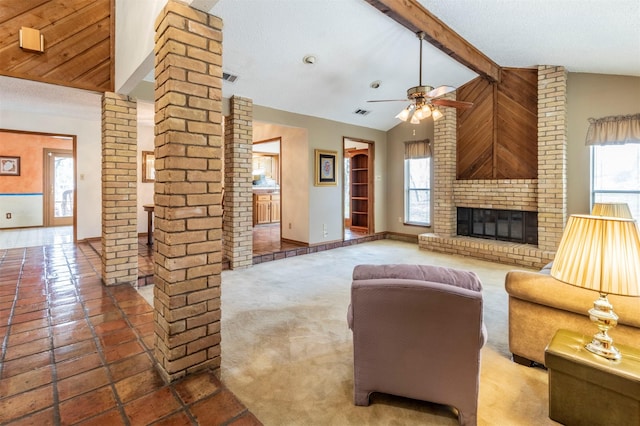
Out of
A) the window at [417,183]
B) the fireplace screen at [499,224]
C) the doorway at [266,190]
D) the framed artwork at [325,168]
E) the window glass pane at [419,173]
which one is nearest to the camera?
the fireplace screen at [499,224]

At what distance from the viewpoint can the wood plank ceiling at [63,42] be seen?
327 cm

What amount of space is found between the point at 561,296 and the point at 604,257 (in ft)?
3.13

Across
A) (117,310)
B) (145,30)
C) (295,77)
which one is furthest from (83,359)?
(295,77)

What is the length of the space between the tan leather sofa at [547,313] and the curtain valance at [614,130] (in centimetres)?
372

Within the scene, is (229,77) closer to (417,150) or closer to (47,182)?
(417,150)

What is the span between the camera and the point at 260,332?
2.82 metres

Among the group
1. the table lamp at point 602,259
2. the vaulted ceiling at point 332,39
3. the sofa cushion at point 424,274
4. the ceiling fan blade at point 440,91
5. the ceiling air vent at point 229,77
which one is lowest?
the sofa cushion at point 424,274

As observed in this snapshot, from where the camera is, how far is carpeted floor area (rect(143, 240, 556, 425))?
6.00ft

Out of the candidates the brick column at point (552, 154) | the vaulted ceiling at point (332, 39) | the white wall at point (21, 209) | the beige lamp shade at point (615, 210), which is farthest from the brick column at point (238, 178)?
the white wall at point (21, 209)

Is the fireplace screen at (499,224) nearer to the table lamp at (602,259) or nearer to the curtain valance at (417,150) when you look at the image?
the curtain valance at (417,150)

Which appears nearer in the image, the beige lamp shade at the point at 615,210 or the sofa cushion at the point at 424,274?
the sofa cushion at the point at 424,274

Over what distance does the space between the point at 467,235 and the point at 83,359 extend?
6.12 metres

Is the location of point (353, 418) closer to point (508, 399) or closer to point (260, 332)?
point (508, 399)

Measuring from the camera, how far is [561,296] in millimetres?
2148
